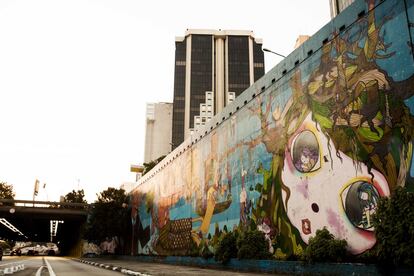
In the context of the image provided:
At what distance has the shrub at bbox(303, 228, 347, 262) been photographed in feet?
42.2

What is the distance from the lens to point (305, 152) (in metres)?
15.7

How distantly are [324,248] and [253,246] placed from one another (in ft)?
17.7

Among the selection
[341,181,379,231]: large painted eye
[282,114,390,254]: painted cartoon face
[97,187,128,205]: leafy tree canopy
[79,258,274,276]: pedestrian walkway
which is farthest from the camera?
[97,187,128,205]: leafy tree canopy

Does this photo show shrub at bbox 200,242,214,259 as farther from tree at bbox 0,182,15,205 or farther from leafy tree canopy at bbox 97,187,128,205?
tree at bbox 0,182,15,205

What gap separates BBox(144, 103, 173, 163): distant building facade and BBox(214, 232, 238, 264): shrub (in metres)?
95.4

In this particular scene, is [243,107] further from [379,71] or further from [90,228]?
[90,228]

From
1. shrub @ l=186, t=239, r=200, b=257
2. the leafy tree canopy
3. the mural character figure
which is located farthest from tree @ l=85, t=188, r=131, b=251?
the mural character figure

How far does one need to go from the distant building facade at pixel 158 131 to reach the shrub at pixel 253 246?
9767 cm

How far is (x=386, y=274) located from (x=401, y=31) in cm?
719

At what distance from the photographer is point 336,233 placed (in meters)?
13.5

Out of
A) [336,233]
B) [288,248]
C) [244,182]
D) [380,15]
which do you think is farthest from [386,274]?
[244,182]

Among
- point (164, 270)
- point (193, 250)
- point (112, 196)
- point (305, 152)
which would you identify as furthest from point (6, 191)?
point (305, 152)

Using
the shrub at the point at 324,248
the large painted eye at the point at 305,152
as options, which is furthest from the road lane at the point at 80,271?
the large painted eye at the point at 305,152

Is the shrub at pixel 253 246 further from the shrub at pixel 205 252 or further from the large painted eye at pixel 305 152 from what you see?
the shrub at pixel 205 252
